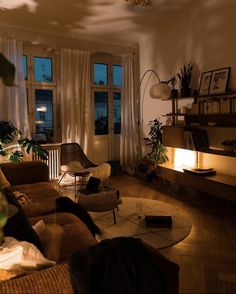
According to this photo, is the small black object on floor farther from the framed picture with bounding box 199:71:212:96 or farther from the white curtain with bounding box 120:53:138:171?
the white curtain with bounding box 120:53:138:171

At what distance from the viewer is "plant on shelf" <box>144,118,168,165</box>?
5145 mm

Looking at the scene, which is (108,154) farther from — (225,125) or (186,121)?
(225,125)

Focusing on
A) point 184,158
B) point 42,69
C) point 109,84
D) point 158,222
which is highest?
point 42,69

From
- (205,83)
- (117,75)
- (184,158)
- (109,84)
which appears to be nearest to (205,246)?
(184,158)

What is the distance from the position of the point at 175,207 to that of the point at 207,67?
7.61 feet

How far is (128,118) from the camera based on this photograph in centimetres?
650

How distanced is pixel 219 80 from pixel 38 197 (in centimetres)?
312

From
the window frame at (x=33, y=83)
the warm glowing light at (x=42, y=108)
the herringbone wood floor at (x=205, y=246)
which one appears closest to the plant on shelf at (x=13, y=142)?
the window frame at (x=33, y=83)

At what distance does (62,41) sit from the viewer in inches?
223

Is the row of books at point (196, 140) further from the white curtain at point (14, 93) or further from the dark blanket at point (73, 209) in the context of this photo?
the white curtain at point (14, 93)

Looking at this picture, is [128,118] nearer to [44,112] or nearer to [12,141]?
[44,112]

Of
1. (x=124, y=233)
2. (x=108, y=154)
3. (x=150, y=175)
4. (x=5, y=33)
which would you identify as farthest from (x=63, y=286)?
(x=108, y=154)

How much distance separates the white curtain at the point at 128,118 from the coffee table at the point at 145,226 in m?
2.41

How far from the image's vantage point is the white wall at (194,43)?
162 inches
